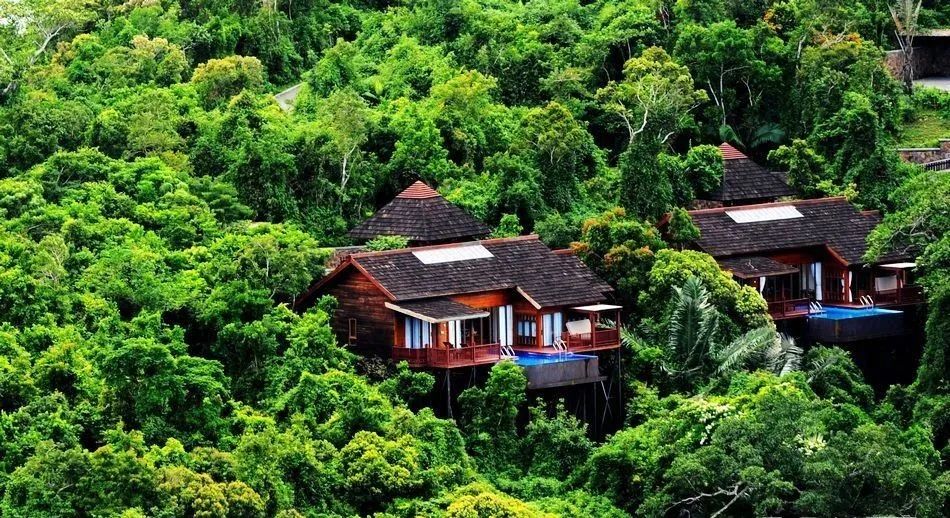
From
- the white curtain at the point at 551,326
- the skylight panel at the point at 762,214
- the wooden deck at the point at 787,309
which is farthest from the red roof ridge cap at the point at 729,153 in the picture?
the white curtain at the point at 551,326

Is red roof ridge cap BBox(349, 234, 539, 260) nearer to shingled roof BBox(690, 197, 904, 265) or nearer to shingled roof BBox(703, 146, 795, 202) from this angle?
shingled roof BBox(690, 197, 904, 265)

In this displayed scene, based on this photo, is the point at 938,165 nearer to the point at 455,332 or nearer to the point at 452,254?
the point at 452,254

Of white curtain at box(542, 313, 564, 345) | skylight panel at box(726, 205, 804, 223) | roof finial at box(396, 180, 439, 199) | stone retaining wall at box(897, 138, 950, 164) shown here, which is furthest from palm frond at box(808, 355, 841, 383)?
stone retaining wall at box(897, 138, 950, 164)

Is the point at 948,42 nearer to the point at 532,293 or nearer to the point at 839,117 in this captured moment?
the point at 839,117

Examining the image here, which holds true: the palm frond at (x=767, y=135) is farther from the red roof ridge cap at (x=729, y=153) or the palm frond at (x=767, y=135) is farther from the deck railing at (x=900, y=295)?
the deck railing at (x=900, y=295)

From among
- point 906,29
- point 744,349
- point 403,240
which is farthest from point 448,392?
point 906,29

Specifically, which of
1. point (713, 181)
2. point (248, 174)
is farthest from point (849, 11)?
point (248, 174)
